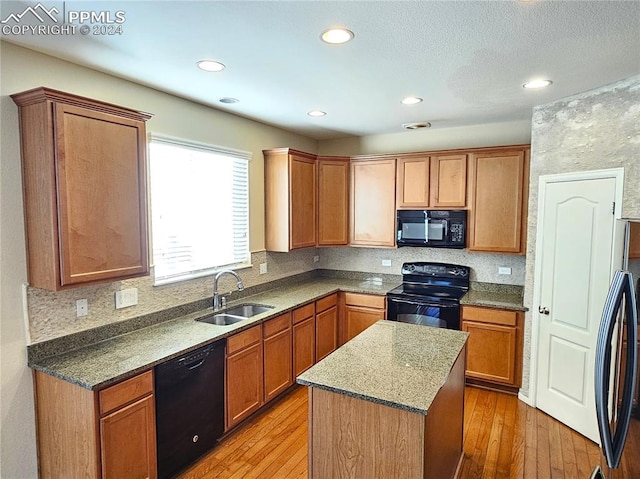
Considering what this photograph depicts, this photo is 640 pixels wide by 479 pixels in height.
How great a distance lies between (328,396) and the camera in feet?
6.24

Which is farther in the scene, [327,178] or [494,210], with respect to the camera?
[327,178]

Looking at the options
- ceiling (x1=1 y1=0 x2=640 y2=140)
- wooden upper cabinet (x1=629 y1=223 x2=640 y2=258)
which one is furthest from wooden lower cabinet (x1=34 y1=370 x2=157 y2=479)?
wooden upper cabinet (x1=629 y1=223 x2=640 y2=258)

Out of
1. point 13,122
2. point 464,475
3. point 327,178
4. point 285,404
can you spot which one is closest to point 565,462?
point 464,475

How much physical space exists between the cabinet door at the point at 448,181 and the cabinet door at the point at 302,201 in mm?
1313

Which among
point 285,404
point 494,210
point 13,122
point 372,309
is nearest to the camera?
point 13,122

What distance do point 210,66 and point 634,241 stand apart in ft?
7.78

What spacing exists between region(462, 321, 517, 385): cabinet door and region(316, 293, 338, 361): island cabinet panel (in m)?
1.38

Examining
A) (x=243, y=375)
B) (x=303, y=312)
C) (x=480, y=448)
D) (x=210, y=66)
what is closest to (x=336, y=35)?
(x=210, y=66)

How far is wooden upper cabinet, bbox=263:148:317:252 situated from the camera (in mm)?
4016

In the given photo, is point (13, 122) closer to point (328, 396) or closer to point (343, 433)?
point (328, 396)

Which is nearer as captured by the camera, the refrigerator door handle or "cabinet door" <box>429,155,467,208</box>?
the refrigerator door handle

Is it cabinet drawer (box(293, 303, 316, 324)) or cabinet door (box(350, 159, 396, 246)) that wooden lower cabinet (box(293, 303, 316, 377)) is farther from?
cabinet door (box(350, 159, 396, 246))

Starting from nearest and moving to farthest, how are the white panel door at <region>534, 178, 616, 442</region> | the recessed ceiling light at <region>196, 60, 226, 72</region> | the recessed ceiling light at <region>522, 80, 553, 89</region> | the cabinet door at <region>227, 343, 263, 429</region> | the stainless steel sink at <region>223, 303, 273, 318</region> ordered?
the recessed ceiling light at <region>196, 60, 226, 72</region> < the recessed ceiling light at <region>522, 80, 553, 89</region> < the white panel door at <region>534, 178, 616, 442</region> < the cabinet door at <region>227, 343, 263, 429</region> < the stainless steel sink at <region>223, 303, 273, 318</region>

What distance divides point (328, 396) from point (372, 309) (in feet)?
7.99
